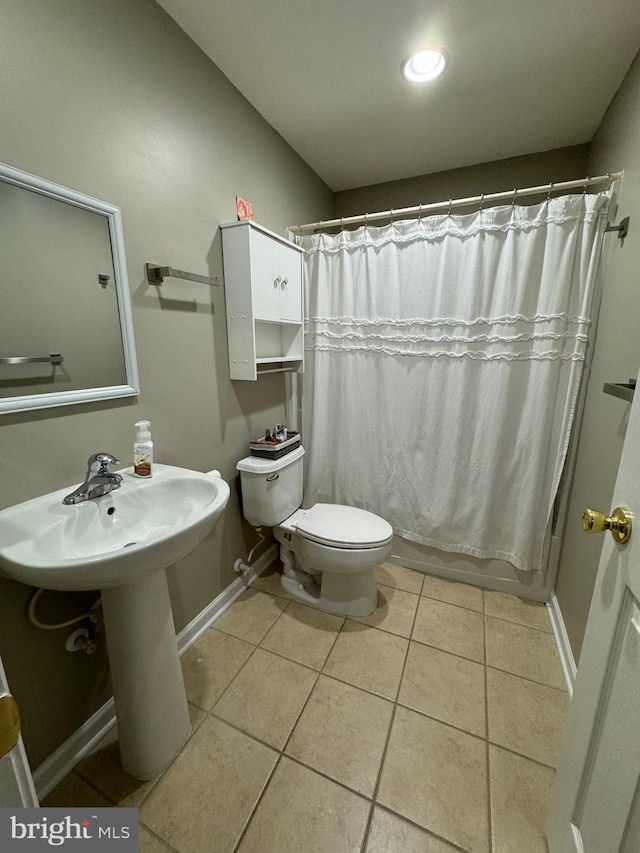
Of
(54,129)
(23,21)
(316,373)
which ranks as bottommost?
(316,373)

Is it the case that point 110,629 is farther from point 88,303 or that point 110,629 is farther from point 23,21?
point 23,21

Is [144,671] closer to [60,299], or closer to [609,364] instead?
[60,299]

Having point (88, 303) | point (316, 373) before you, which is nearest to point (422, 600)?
point (316, 373)

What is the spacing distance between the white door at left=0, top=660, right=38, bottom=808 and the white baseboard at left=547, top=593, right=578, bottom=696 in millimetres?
1587

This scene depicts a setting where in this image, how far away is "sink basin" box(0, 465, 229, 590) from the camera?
69cm

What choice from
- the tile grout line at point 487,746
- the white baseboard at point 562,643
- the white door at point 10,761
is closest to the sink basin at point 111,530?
the white door at point 10,761

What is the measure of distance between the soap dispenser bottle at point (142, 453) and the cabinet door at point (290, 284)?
900 millimetres

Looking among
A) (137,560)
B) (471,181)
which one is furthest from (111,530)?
(471,181)

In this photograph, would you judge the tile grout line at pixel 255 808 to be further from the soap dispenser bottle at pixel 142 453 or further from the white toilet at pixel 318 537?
the soap dispenser bottle at pixel 142 453

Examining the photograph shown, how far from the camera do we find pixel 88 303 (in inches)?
39.5

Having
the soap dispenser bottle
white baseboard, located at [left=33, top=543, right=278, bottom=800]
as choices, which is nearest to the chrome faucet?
the soap dispenser bottle

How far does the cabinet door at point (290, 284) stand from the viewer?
1.67 metres

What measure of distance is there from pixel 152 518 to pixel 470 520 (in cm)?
154

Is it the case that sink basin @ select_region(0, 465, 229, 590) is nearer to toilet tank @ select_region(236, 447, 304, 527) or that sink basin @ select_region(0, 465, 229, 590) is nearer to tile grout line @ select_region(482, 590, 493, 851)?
toilet tank @ select_region(236, 447, 304, 527)
